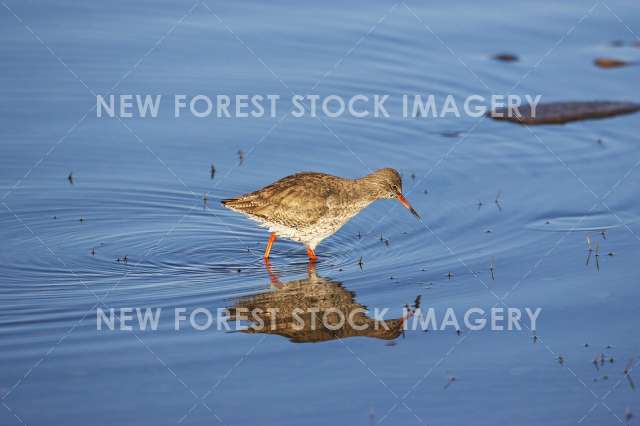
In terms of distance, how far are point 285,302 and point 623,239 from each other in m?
4.20

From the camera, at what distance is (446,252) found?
12.2 metres

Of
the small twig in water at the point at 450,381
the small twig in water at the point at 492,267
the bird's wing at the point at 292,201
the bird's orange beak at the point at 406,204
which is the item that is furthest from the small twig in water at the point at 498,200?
the small twig in water at the point at 450,381

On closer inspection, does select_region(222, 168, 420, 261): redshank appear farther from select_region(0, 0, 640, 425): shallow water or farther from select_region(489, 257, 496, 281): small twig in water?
select_region(489, 257, 496, 281): small twig in water

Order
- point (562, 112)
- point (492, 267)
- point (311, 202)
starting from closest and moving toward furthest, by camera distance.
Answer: point (492, 267)
point (311, 202)
point (562, 112)

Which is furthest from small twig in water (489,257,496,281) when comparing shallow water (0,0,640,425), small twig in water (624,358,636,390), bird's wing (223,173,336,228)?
small twig in water (624,358,636,390)

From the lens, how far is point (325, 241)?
13.2 m

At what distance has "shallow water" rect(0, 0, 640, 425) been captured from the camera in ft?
29.4

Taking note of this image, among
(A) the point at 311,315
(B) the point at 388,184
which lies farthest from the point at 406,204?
(A) the point at 311,315

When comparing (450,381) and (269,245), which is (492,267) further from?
(450,381)

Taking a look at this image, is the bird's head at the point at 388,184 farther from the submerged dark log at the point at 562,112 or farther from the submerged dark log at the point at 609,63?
the submerged dark log at the point at 609,63

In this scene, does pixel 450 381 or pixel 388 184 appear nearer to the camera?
pixel 450 381

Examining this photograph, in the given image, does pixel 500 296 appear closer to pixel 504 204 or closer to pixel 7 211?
pixel 504 204

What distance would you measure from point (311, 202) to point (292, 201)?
0.75ft

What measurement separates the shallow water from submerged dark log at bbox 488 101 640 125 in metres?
0.24
